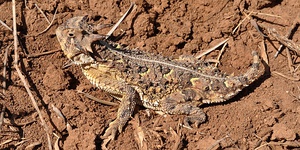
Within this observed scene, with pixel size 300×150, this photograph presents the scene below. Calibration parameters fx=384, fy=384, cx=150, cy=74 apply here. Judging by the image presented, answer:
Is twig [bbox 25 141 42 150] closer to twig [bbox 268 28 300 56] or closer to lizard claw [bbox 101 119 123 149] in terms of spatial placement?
lizard claw [bbox 101 119 123 149]

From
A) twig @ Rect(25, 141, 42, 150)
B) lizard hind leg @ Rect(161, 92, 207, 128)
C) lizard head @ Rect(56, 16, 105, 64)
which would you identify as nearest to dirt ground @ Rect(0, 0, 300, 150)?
twig @ Rect(25, 141, 42, 150)

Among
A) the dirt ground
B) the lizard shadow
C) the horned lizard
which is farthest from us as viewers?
the lizard shadow

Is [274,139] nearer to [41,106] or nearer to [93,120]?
[93,120]

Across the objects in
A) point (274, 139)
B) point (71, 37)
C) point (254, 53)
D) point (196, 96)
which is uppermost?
point (71, 37)

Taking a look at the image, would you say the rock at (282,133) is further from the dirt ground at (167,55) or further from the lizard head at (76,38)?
the lizard head at (76,38)

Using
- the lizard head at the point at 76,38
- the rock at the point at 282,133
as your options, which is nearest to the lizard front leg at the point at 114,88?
the lizard head at the point at 76,38

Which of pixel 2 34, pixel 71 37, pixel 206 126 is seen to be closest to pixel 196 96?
pixel 206 126
